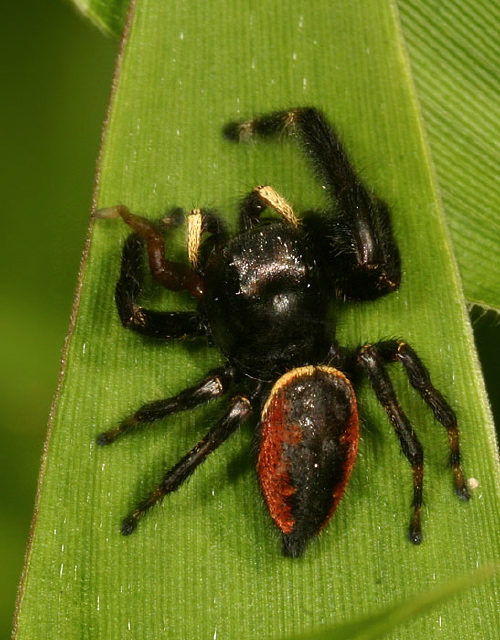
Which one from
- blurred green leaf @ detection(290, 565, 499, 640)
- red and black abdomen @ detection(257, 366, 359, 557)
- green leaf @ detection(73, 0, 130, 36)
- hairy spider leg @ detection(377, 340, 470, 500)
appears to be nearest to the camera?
blurred green leaf @ detection(290, 565, 499, 640)

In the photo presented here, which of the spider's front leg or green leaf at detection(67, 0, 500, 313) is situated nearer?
the spider's front leg

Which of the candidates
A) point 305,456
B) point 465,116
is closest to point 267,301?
point 305,456

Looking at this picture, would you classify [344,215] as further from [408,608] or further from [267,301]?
[408,608]

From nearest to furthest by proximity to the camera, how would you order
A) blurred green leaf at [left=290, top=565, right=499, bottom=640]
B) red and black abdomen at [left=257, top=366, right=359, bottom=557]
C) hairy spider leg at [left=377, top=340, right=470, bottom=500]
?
blurred green leaf at [left=290, top=565, right=499, bottom=640]
red and black abdomen at [left=257, top=366, right=359, bottom=557]
hairy spider leg at [left=377, top=340, right=470, bottom=500]

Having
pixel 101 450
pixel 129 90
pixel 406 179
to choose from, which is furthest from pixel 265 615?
pixel 129 90

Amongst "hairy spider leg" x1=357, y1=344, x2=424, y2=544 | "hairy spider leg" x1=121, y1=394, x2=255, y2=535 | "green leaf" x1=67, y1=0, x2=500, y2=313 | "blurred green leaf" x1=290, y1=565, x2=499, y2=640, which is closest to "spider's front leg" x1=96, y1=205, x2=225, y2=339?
"hairy spider leg" x1=121, y1=394, x2=255, y2=535

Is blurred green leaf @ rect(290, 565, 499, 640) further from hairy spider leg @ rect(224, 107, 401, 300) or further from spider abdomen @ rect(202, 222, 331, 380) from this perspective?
hairy spider leg @ rect(224, 107, 401, 300)

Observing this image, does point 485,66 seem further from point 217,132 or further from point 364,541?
point 364,541
